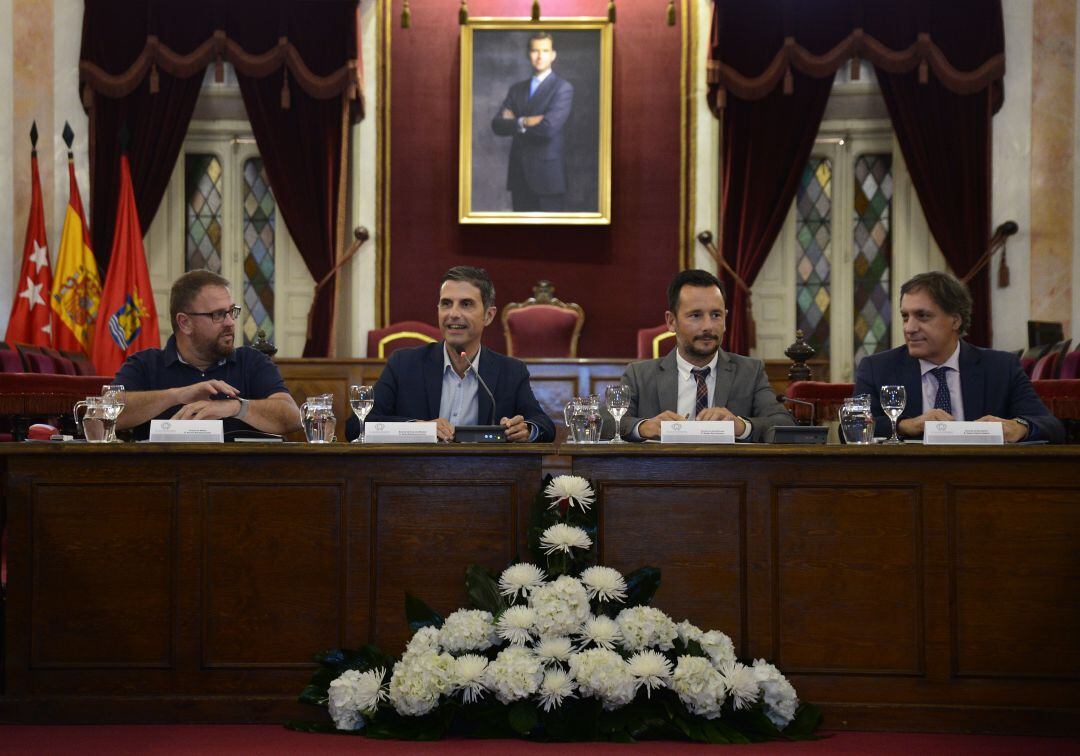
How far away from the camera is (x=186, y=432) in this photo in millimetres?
2936

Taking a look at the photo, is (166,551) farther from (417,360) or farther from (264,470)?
(417,360)

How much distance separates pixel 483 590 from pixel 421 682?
293 millimetres

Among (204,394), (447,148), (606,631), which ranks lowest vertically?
(606,631)

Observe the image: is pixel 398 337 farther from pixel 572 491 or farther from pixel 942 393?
pixel 572 491

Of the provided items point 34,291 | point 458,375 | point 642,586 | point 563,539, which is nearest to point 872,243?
point 458,375

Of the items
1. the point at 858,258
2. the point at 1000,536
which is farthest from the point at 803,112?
the point at 1000,536

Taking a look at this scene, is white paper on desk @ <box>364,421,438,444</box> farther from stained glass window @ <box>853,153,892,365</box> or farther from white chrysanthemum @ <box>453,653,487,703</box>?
stained glass window @ <box>853,153,892,365</box>

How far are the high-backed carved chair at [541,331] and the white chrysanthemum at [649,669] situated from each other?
5054mm

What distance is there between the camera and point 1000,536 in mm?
2787

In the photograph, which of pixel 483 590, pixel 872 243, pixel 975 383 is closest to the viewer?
pixel 483 590

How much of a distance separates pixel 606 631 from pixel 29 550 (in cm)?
146

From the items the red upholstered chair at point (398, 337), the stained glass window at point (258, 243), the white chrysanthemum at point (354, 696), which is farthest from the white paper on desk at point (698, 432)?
the stained glass window at point (258, 243)

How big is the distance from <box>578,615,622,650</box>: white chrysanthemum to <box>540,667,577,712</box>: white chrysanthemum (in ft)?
0.33

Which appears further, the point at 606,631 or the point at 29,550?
the point at 29,550
